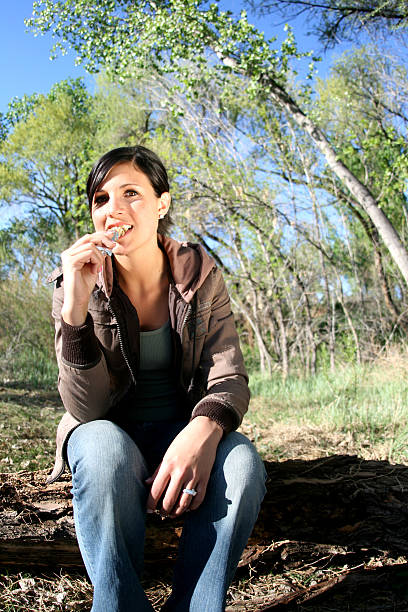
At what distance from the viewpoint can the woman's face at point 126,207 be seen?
171 centimetres

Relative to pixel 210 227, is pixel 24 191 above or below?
above

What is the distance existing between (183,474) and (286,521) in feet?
2.53

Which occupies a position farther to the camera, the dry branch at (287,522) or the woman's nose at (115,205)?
the dry branch at (287,522)

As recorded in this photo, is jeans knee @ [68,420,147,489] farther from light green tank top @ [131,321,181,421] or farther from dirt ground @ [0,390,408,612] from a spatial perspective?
dirt ground @ [0,390,408,612]

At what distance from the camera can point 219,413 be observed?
150cm

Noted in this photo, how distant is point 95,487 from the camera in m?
1.33

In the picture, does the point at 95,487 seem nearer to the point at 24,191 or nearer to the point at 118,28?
the point at 118,28

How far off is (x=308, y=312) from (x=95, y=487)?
531 centimetres

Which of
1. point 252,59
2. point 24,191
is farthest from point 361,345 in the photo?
point 24,191

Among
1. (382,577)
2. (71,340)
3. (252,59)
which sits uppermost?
(252,59)

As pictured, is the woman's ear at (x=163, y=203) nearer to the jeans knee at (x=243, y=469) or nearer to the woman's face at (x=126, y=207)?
the woman's face at (x=126, y=207)

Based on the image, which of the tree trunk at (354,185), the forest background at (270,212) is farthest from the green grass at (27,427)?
the tree trunk at (354,185)

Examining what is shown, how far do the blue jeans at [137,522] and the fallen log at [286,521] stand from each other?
462 mm

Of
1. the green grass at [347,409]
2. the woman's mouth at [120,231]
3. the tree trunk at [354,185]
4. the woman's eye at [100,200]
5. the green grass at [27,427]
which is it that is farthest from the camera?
the tree trunk at [354,185]
